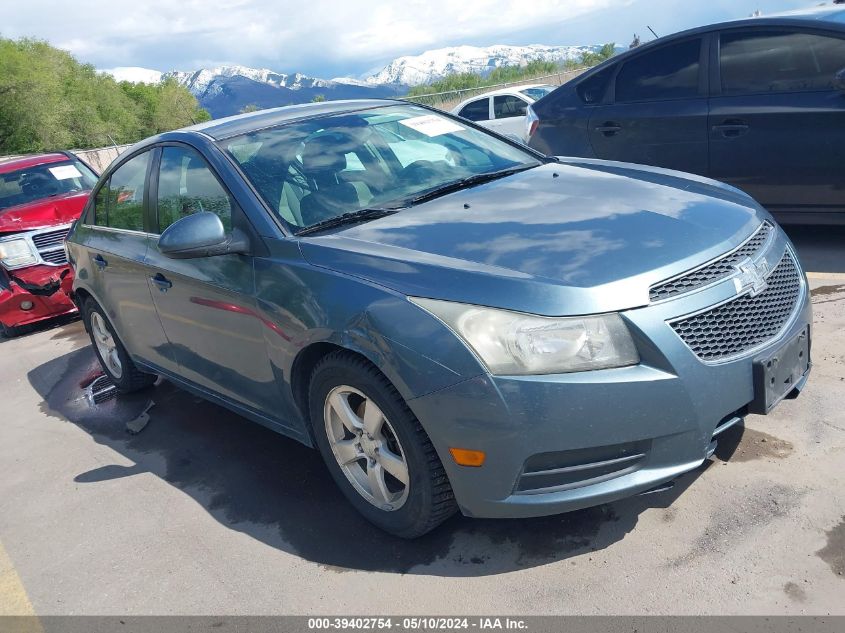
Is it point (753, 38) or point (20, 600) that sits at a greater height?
point (753, 38)

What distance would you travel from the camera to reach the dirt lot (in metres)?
2.60

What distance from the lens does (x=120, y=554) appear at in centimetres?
332

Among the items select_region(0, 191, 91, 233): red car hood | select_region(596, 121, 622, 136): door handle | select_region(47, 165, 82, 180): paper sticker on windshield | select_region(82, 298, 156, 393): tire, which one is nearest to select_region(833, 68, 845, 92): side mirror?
select_region(596, 121, 622, 136): door handle

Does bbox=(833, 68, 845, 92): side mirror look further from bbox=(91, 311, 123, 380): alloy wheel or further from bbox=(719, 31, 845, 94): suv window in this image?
bbox=(91, 311, 123, 380): alloy wheel

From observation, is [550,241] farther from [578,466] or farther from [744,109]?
[744,109]

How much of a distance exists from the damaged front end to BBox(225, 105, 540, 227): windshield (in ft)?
14.6

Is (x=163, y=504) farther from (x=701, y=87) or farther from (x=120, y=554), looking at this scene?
(x=701, y=87)

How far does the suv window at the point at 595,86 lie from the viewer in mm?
6313

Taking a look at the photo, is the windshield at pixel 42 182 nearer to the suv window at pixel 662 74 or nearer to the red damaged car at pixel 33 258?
the red damaged car at pixel 33 258

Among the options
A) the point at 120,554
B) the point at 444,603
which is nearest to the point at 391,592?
the point at 444,603

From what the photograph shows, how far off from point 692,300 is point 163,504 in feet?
8.48

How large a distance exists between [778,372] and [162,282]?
9.40 feet

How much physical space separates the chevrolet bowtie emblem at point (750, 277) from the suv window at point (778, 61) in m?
3.05

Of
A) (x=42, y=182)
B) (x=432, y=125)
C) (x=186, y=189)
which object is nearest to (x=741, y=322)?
(x=432, y=125)
